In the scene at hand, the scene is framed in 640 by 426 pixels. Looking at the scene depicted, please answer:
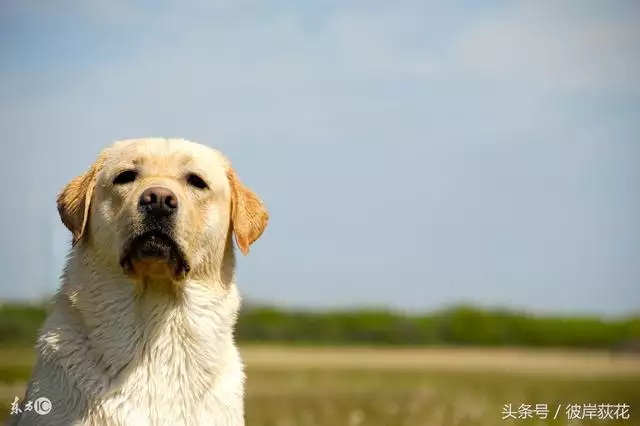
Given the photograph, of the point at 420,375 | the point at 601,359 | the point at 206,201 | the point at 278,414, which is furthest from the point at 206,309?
the point at 601,359

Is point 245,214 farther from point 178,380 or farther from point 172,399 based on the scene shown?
point 172,399

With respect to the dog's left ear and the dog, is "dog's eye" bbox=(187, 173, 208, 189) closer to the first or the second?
the dog

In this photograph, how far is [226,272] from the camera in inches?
245

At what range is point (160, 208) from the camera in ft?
19.0

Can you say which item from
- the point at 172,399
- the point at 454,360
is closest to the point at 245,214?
the point at 172,399

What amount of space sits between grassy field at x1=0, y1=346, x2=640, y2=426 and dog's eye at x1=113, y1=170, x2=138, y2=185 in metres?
1.94

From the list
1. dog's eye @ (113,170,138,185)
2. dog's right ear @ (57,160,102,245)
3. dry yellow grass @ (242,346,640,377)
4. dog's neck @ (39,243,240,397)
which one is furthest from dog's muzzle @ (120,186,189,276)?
dry yellow grass @ (242,346,640,377)

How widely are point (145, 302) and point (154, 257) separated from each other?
44cm

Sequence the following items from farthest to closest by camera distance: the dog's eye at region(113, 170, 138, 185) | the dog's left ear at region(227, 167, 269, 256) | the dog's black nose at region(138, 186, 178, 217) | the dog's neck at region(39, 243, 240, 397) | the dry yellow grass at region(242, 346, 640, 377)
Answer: the dry yellow grass at region(242, 346, 640, 377)
the dog's left ear at region(227, 167, 269, 256)
the dog's eye at region(113, 170, 138, 185)
the dog's neck at region(39, 243, 240, 397)
the dog's black nose at region(138, 186, 178, 217)

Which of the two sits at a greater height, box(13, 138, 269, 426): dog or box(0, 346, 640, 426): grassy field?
box(13, 138, 269, 426): dog

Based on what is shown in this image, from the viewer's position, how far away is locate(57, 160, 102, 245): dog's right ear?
6101 mm

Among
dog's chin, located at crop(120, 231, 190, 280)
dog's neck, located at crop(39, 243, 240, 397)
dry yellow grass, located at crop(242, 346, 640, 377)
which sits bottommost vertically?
dry yellow grass, located at crop(242, 346, 640, 377)

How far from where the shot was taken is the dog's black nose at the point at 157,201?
577 centimetres

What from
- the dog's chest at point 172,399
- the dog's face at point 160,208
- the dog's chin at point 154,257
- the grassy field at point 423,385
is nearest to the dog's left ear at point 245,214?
the dog's face at point 160,208
